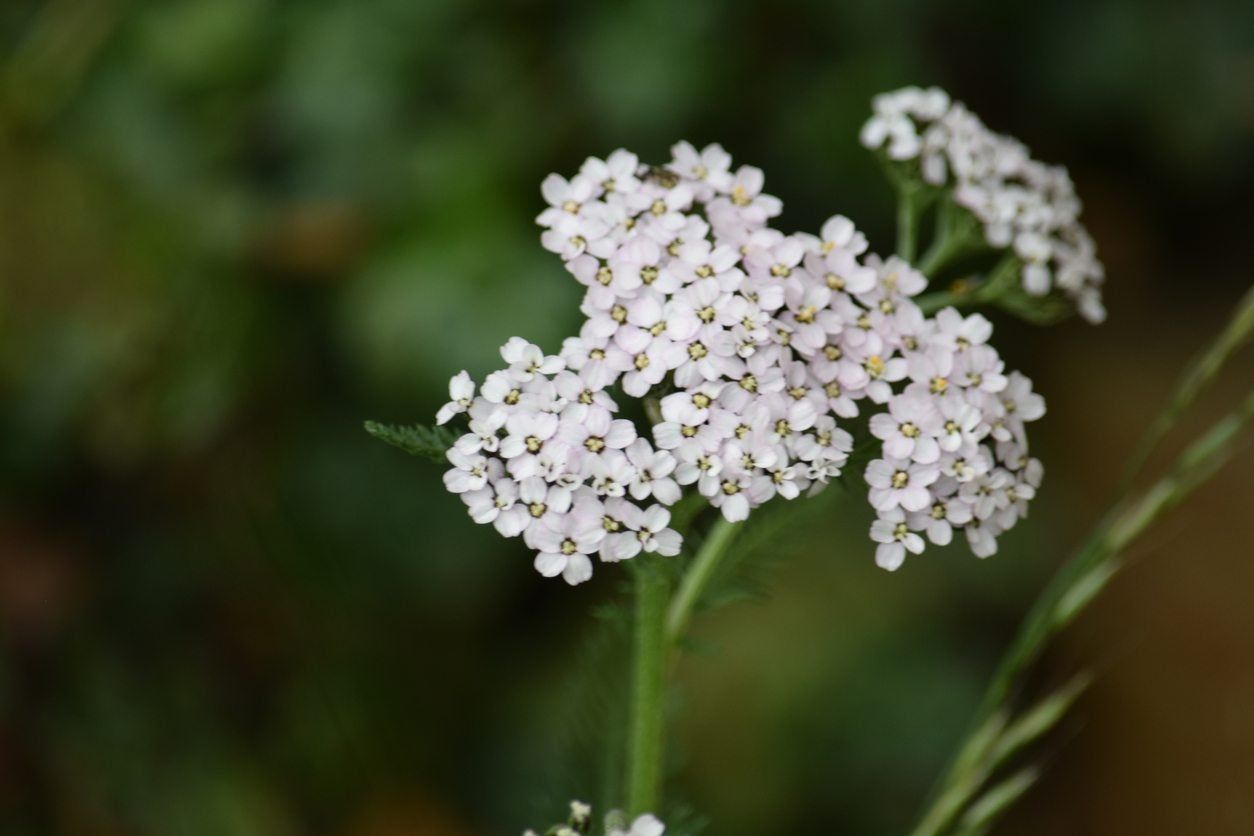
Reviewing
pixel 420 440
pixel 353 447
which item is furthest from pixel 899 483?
pixel 353 447

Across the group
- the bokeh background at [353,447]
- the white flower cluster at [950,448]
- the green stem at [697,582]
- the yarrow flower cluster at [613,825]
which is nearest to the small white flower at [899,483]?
the white flower cluster at [950,448]

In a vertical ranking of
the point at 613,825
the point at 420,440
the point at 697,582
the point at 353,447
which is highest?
the point at 353,447

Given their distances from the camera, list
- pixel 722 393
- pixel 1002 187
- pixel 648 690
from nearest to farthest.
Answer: pixel 722 393 < pixel 648 690 < pixel 1002 187

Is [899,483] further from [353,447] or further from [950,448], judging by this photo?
[353,447]

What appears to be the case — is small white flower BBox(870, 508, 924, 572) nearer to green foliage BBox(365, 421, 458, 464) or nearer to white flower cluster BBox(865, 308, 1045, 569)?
white flower cluster BBox(865, 308, 1045, 569)

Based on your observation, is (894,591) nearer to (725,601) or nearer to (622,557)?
(725,601)

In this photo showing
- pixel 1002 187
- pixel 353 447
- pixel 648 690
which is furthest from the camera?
pixel 353 447
